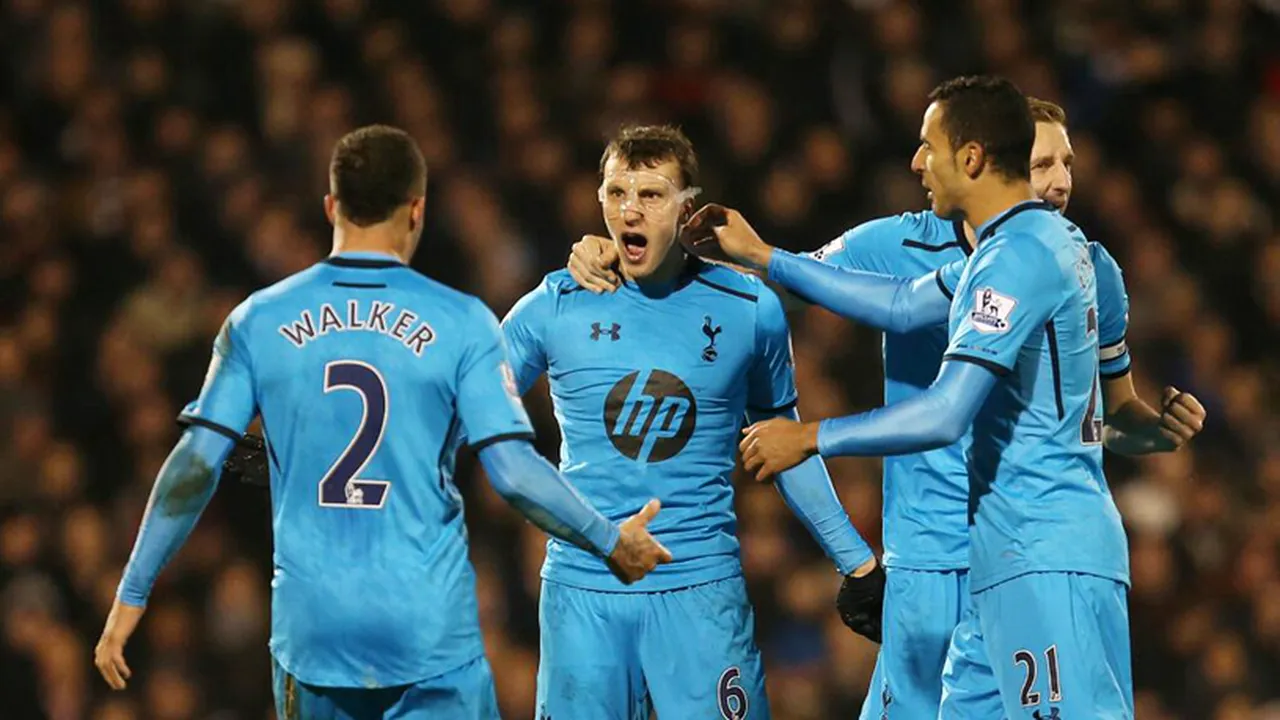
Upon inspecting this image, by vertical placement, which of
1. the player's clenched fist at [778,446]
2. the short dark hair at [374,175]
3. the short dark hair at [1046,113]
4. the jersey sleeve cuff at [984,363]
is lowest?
the player's clenched fist at [778,446]

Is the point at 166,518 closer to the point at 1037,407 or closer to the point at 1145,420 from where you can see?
the point at 1037,407

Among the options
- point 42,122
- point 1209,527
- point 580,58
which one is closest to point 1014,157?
point 1209,527

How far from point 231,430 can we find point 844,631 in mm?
5630

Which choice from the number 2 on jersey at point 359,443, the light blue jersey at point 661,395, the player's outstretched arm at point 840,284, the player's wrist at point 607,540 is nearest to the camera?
the number 2 on jersey at point 359,443

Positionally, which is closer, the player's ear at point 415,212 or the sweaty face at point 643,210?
the player's ear at point 415,212

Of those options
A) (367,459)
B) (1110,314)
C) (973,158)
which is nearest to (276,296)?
(367,459)

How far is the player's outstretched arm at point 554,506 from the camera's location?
17.1 ft

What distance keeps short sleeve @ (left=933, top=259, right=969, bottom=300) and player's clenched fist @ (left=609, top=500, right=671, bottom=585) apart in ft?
4.23

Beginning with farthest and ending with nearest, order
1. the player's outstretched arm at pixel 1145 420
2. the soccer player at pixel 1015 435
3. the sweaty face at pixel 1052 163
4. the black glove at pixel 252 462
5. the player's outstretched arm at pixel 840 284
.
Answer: the player's outstretched arm at pixel 1145 420 < the sweaty face at pixel 1052 163 < the player's outstretched arm at pixel 840 284 < the black glove at pixel 252 462 < the soccer player at pixel 1015 435

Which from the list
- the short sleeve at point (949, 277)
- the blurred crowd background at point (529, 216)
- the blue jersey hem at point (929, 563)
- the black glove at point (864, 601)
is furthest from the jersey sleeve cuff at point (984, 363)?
Result: the blurred crowd background at point (529, 216)

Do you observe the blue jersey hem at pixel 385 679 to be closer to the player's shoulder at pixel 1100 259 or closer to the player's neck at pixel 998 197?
the player's neck at pixel 998 197

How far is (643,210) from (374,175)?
1377 millimetres

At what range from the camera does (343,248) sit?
5.28m

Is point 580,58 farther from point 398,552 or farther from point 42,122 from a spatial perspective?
point 398,552
